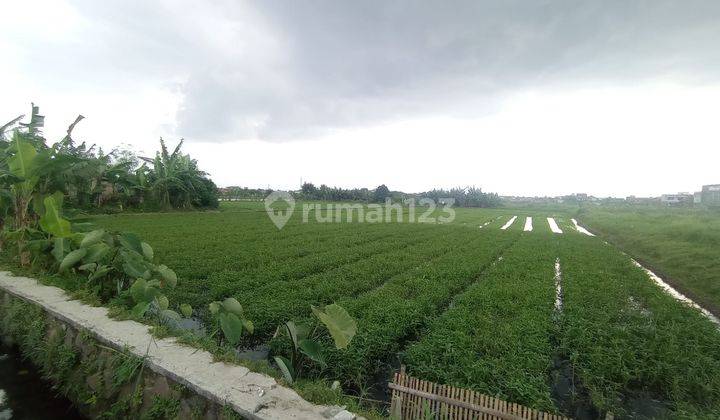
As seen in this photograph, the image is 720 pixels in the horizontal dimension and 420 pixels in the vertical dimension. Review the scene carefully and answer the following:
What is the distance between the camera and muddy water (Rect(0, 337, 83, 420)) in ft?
11.1

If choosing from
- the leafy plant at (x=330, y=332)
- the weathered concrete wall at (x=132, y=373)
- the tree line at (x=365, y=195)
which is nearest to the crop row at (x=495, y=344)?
the leafy plant at (x=330, y=332)

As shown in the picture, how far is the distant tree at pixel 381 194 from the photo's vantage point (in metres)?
66.4

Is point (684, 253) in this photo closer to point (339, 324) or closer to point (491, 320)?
point (491, 320)

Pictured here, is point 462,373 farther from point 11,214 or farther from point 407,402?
point 11,214

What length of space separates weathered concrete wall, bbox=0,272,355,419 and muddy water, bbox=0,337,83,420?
4.8 inches

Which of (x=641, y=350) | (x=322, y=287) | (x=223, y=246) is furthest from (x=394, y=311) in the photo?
(x=223, y=246)

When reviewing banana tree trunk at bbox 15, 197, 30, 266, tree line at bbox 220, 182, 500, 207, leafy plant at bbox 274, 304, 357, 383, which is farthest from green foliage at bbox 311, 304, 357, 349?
tree line at bbox 220, 182, 500, 207

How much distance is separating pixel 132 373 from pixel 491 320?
545cm

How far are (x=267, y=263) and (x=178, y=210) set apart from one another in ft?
69.7

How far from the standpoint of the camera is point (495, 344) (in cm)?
502

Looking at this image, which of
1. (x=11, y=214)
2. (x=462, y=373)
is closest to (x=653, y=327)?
(x=462, y=373)

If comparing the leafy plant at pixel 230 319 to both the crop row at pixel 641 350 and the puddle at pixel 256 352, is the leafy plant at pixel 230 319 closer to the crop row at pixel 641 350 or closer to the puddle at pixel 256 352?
the puddle at pixel 256 352

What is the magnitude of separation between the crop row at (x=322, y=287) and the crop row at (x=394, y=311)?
459mm

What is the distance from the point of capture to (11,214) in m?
7.27
